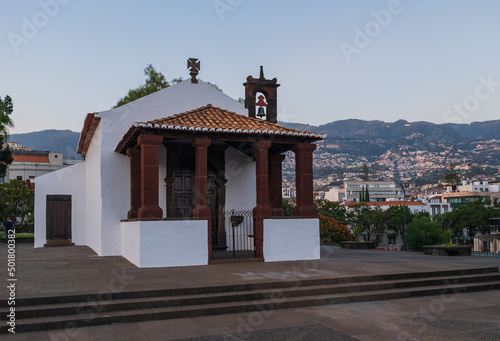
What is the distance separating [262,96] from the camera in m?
15.8

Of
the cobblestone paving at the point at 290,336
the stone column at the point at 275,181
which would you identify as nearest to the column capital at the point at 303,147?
the stone column at the point at 275,181

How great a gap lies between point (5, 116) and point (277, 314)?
75.2 feet

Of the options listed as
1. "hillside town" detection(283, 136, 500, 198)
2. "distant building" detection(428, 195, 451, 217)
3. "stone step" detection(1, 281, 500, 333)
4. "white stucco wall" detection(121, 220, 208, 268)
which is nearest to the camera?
"stone step" detection(1, 281, 500, 333)

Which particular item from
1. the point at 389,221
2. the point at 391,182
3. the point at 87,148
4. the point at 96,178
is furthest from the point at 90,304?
the point at 391,182

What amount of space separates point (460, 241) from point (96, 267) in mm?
50770

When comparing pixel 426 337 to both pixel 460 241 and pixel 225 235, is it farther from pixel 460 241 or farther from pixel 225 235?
pixel 460 241

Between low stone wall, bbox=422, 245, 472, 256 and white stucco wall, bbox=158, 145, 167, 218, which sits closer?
white stucco wall, bbox=158, 145, 167, 218

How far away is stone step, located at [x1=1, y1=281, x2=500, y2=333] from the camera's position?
684 centimetres

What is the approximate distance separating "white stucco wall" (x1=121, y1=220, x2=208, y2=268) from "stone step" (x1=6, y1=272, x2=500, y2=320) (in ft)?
11.5

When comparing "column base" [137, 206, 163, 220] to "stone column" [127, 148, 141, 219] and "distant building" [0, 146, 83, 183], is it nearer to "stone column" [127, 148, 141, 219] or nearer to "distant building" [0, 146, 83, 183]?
"stone column" [127, 148, 141, 219]

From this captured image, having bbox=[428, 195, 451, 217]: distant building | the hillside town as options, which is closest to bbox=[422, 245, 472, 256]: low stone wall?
bbox=[428, 195, 451, 217]: distant building

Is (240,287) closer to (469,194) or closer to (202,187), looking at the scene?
(202,187)

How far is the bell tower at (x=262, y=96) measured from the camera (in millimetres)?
15656

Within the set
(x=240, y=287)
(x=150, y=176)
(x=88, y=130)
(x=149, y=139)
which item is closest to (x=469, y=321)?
(x=240, y=287)
